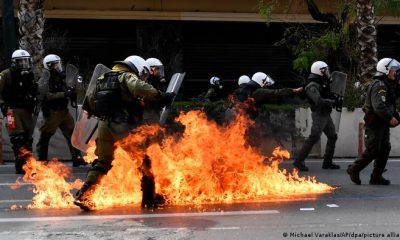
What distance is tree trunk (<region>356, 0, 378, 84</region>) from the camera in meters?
13.6

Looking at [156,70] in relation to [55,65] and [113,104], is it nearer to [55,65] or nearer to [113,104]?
[113,104]

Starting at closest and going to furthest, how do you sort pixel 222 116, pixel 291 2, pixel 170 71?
pixel 222 116, pixel 291 2, pixel 170 71

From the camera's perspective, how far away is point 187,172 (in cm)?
698

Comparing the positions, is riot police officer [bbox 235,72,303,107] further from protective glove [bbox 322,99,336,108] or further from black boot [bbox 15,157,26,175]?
black boot [bbox 15,157,26,175]

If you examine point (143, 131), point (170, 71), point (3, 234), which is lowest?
point (3, 234)

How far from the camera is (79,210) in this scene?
266 inches

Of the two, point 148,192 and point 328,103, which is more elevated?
point 328,103

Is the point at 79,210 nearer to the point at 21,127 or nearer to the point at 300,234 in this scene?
the point at 300,234

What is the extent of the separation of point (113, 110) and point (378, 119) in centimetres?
370

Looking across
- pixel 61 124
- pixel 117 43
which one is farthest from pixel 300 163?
pixel 117 43

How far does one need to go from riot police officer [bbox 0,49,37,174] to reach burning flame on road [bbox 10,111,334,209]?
2.28 m

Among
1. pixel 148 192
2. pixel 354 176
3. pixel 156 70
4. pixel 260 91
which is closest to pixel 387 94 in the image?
pixel 354 176

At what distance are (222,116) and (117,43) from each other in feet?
31.2

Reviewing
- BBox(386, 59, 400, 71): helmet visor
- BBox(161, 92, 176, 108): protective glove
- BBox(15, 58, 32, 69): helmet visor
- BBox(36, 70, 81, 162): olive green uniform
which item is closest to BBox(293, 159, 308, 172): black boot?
BBox(386, 59, 400, 71): helmet visor
